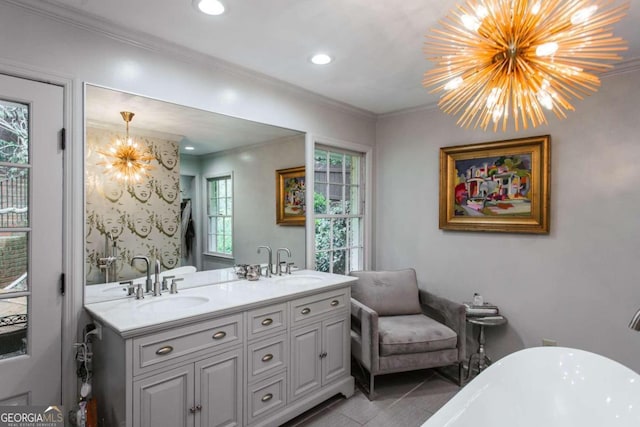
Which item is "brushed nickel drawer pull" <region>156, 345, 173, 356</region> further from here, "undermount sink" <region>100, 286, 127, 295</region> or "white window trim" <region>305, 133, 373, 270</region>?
"white window trim" <region>305, 133, 373, 270</region>

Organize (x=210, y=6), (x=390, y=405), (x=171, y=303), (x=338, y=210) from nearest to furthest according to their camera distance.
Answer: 1. (x=210, y=6)
2. (x=171, y=303)
3. (x=390, y=405)
4. (x=338, y=210)

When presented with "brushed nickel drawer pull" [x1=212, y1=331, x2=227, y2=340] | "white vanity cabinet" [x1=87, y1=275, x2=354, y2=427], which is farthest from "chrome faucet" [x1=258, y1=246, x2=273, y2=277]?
"brushed nickel drawer pull" [x1=212, y1=331, x2=227, y2=340]

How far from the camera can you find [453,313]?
300 cm

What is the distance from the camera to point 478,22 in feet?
4.28

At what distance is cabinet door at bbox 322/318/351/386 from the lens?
104 inches

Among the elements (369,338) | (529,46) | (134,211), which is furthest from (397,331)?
(529,46)

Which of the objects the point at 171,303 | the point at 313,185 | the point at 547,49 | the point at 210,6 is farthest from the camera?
the point at 313,185

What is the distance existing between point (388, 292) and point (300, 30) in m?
2.30

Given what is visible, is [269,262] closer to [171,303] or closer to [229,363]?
[171,303]

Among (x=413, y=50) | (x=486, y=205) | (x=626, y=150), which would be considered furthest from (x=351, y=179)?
(x=626, y=150)

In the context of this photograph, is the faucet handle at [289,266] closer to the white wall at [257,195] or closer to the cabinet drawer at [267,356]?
the white wall at [257,195]

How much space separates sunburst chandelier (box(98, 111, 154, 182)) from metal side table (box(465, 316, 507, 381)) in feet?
9.17

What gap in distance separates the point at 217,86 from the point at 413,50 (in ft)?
4.52

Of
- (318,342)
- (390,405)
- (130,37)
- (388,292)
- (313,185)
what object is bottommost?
(390,405)
